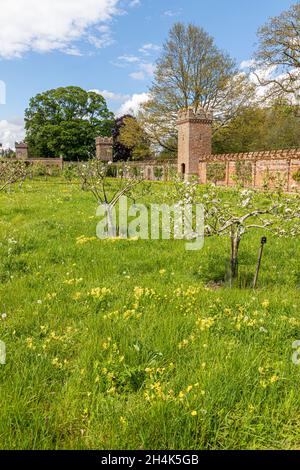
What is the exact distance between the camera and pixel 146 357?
375 centimetres

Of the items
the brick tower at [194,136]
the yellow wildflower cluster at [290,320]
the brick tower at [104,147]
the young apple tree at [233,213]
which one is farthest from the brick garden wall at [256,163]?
the brick tower at [104,147]

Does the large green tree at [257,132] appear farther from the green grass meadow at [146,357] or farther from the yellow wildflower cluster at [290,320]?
the yellow wildflower cluster at [290,320]

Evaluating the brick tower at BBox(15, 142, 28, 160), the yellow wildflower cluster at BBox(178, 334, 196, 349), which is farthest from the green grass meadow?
the brick tower at BBox(15, 142, 28, 160)

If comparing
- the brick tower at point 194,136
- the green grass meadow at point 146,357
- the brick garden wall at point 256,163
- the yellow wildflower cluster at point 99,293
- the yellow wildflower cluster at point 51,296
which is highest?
the brick tower at point 194,136

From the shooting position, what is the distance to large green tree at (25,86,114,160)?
65.2 meters

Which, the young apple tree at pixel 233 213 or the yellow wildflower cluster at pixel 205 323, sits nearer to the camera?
the yellow wildflower cluster at pixel 205 323

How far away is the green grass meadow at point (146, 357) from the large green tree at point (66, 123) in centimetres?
6114

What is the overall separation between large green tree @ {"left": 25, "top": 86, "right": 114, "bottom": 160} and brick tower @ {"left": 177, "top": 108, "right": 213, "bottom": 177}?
30144mm

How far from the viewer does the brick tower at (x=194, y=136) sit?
37.7m

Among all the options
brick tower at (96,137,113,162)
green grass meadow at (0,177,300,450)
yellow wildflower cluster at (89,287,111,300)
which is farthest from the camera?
brick tower at (96,137,113,162)

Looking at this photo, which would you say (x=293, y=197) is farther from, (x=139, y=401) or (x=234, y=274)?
(x=139, y=401)

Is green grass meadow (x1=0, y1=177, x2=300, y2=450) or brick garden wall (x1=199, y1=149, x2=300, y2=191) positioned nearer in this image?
green grass meadow (x1=0, y1=177, x2=300, y2=450)

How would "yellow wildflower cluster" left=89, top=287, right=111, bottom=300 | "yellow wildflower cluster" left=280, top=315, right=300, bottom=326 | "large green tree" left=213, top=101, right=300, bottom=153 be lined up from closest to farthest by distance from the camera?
"yellow wildflower cluster" left=280, top=315, right=300, bottom=326 < "yellow wildflower cluster" left=89, top=287, right=111, bottom=300 < "large green tree" left=213, top=101, right=300, bottom=153

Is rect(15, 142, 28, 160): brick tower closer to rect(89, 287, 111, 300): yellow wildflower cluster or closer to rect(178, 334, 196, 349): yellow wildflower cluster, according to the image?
rect(89, 287, 111, 300): yellow wildflower cluster
